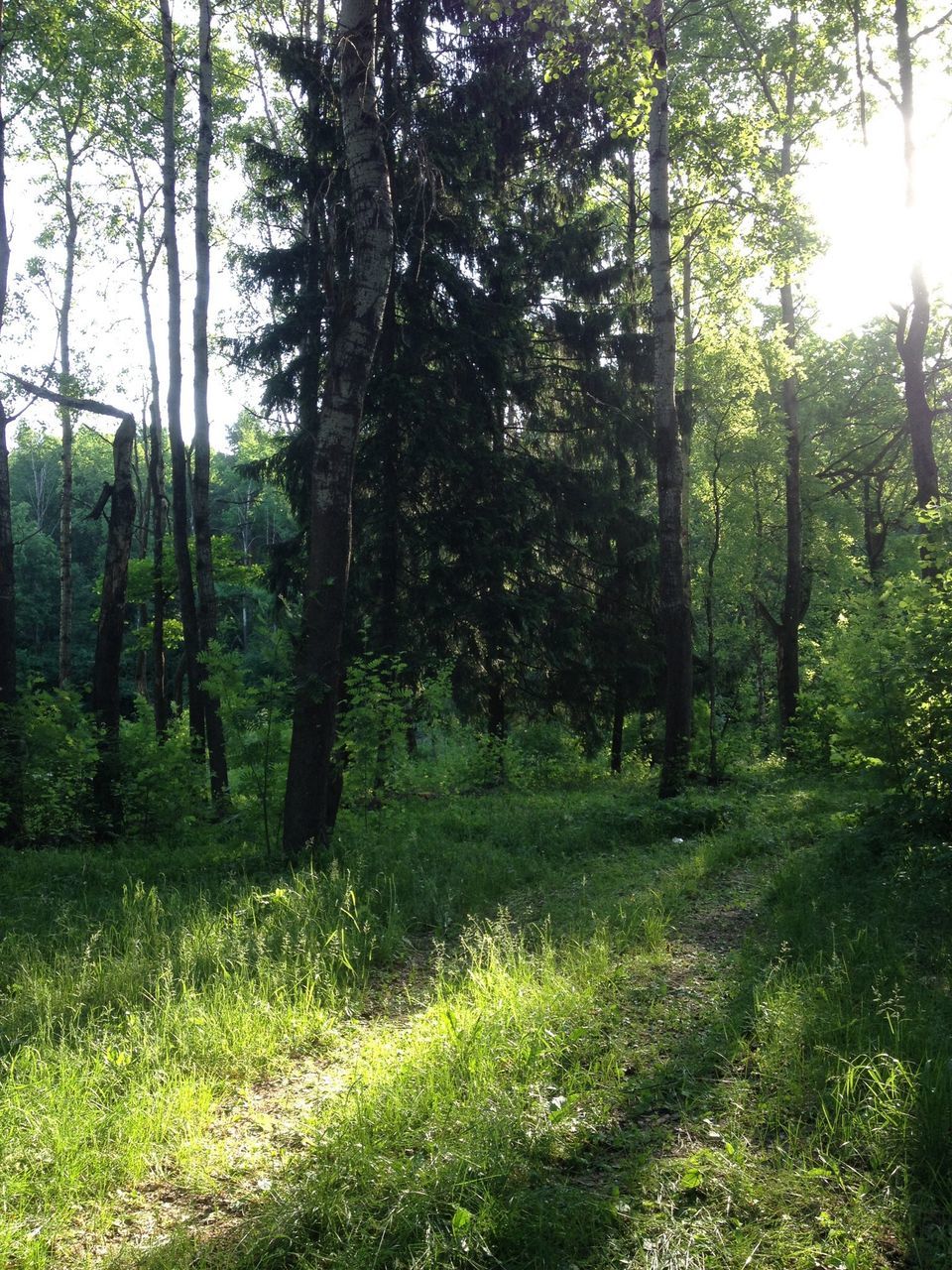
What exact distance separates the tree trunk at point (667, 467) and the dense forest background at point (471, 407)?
0.05m

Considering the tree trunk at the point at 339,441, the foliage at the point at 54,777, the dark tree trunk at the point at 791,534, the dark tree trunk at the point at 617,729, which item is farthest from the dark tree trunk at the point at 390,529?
the dark tree trunk at the point at 791,534

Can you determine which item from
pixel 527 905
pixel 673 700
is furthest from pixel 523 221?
pixel 527 905

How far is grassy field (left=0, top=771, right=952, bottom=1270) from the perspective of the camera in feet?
8.93

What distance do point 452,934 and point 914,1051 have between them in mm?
3114

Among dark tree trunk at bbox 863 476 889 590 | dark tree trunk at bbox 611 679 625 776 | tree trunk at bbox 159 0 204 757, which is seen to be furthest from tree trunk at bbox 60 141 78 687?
dark tree trunk at bbox 863 476 889 590

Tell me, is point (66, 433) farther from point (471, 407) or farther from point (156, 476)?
point (471, 407)

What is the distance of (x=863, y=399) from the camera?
26.6 meters

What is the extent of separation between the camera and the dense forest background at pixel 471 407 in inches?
307

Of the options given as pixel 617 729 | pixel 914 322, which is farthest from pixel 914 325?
pixel 617 729

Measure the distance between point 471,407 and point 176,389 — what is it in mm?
5209

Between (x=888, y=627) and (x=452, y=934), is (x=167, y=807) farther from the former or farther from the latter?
(x=888, y=627)

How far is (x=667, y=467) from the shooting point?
38.0ft

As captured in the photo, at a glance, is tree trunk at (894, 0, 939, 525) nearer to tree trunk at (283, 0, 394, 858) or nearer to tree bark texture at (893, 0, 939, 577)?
tree bark texture at (893, 0, 939, 577)

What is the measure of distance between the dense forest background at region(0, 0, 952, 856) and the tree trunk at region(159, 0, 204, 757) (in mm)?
85
